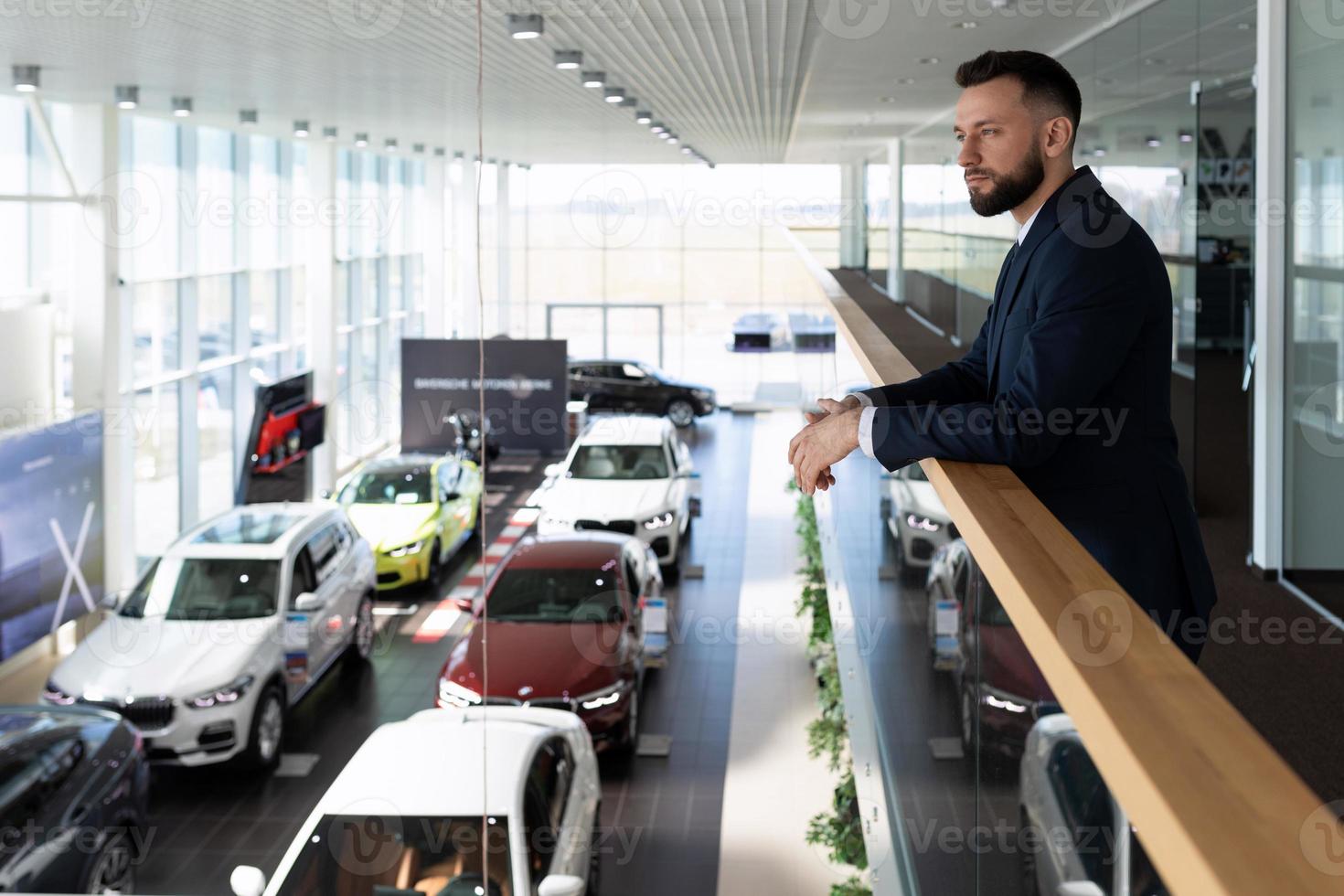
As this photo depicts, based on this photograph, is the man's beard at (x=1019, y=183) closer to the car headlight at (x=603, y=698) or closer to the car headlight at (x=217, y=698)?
the car headlight at (x=603, y=698)

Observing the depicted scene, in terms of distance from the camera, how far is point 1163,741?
71cm

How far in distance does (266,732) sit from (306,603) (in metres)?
1.07

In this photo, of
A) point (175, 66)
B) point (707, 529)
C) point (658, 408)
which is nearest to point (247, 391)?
point (707, 529)

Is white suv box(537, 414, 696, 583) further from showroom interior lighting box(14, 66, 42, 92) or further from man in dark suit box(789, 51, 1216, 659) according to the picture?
man in dark suit box(789, 51, 1216, 659)

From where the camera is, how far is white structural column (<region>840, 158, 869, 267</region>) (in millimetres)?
22442

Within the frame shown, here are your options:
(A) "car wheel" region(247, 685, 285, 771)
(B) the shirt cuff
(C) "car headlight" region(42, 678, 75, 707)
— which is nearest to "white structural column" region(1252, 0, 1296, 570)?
(B) the shirt cuff

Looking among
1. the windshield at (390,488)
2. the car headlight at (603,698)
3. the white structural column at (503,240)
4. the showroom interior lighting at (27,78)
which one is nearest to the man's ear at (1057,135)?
the car headlight at (603,698)

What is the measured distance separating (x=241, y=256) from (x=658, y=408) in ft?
33.7

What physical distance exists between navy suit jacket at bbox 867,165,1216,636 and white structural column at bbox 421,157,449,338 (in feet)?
73.5

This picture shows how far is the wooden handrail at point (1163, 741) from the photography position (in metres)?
0.59

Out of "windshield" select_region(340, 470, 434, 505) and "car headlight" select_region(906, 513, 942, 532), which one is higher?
"car headlight" select_region(906, 513, 942, 532)

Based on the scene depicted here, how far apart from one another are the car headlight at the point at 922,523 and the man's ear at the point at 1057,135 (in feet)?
2.17

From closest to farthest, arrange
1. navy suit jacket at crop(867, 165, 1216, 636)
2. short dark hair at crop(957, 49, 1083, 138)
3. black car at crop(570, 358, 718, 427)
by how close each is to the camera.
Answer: navy suit jacket at crop(867, 165, 1216, 636) < short dark hair at crop(957, 49, 1083, 138) < black car at crop(570, 358, 718, 427)

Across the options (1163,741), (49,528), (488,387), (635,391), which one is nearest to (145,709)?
(49,528)
